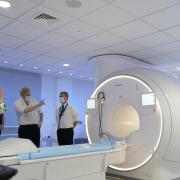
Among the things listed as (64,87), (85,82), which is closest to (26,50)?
(64,87)

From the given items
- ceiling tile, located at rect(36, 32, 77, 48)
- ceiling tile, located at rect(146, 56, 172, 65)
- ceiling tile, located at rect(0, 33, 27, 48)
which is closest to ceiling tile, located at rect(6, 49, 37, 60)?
ceiling tile, located at rect(0, 33, 27, 48)

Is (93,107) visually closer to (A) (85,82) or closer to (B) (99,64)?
(B) (99,64)

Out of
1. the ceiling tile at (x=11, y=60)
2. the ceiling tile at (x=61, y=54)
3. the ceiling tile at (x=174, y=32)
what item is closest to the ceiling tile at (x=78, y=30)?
the ceiling tile at (x=61, y=54)

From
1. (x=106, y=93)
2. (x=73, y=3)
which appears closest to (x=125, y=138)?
(x=106, y=93)

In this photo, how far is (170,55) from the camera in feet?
16.3

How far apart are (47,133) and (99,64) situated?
127 inches

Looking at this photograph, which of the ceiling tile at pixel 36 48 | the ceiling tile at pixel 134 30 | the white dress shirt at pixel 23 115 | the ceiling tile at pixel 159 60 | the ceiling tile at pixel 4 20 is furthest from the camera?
the ceiling tile at pixel 159 60

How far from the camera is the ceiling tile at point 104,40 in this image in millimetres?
3932

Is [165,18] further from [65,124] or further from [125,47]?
[65,124]

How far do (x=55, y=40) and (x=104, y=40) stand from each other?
2.57 ft

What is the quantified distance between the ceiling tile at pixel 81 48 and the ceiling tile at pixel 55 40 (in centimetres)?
16

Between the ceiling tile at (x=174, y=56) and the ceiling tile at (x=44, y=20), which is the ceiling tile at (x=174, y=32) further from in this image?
the ceiling tile at (x=44, y=20)

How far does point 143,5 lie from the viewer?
9.64 feet

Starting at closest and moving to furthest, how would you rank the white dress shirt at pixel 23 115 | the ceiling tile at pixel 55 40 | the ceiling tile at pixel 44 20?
1. the ceiling tile at pixel 44 20
2. the white dress shirt at pixel 23 115
3. the ceiling tile at pixel 55 40
